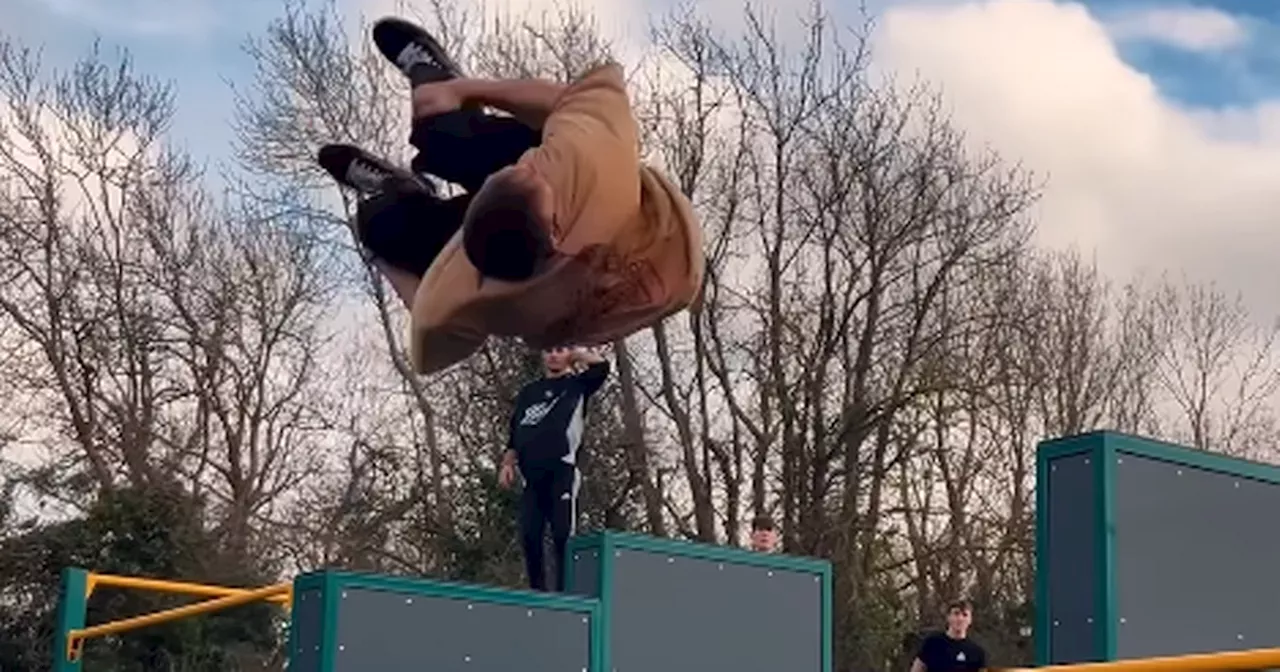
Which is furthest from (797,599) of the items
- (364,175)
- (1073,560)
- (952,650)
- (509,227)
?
(1073,560)

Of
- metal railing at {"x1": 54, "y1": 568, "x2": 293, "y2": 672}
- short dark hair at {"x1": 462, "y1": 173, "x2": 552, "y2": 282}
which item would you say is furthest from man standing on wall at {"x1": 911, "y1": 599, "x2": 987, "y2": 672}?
metal railing at {"x1": 54, "y1": 568, "x2": 293, "y2": 672}

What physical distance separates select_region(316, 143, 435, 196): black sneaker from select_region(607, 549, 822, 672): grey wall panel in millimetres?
1465

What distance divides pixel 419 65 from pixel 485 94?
28 cm

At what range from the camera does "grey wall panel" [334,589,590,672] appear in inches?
197

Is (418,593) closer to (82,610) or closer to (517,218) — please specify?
(517,218)

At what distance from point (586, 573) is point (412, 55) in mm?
1866

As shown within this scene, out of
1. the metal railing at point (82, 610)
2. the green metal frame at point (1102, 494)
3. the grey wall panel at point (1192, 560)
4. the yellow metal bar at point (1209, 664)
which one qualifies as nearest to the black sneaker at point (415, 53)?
the metal railing at point (82, 610)

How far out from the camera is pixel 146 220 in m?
16.6

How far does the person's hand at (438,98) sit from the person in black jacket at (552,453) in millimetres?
1608

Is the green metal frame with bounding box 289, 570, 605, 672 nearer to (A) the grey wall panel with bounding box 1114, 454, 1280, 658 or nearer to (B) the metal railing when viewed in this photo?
(B) the metal railing

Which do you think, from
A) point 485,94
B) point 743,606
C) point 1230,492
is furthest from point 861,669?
point 1230,492

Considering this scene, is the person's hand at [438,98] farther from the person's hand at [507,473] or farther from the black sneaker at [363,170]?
the person's hand at [507,473]

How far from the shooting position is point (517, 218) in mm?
5312

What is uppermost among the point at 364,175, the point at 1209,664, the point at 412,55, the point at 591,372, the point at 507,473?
the point at 412,55
